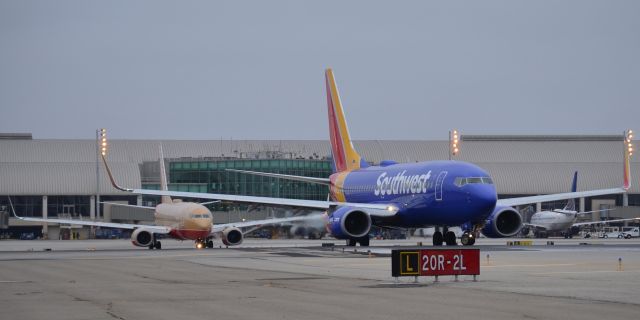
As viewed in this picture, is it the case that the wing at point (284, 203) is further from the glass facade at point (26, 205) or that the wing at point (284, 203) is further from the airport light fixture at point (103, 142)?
the glass facade at point (26, 205)

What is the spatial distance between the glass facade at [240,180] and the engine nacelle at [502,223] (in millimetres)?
66409

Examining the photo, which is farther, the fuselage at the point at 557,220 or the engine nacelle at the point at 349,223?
the fuselage at the point at 557,220

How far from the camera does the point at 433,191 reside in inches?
2173

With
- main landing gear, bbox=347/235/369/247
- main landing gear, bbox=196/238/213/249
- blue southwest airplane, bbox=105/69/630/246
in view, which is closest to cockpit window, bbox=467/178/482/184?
blue southwest airplane, bbox=105/69/630/246

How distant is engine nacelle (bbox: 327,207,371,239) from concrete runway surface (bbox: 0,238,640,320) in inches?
561

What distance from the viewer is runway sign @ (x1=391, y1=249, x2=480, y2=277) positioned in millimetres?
29194

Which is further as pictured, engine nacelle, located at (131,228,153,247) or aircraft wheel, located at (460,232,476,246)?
engine nacelle, located at (131,228,153,247)

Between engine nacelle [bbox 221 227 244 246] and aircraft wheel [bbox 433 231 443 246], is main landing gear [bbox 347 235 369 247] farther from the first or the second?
engine nacelle [bbox 221 227 244 246]

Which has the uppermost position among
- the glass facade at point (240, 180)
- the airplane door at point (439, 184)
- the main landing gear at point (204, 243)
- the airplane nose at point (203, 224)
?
the glass facade at point (240, 180)

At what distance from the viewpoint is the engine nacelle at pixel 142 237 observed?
69.1 meters

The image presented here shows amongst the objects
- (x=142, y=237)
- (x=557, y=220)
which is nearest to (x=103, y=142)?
(x=142, y=237)

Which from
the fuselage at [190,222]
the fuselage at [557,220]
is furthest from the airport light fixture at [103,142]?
the fuselage at [557,220]

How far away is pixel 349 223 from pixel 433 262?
2783cm

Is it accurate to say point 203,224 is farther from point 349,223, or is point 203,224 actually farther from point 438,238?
point 438,238
